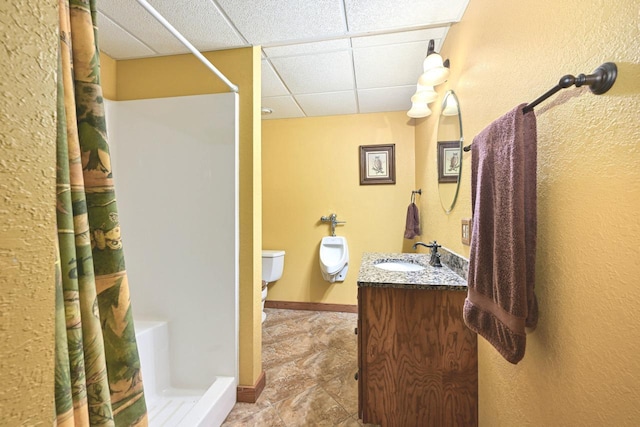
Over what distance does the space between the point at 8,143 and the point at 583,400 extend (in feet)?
3.81

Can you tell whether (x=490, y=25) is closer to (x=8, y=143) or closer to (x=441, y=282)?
(x=441, y=282)

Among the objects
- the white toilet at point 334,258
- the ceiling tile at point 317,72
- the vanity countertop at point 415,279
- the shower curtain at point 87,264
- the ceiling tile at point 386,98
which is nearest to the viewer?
the shower curtain at point 87,264

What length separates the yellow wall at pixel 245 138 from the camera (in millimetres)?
1567

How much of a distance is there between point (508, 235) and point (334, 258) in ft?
7.05

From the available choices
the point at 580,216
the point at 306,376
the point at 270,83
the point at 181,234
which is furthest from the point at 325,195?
the point at 580,216

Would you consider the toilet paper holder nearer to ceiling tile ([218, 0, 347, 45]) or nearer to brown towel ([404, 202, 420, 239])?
brown towel ([404, 202, 420, 239])

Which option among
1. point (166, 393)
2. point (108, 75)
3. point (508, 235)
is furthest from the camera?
point (108, 75)

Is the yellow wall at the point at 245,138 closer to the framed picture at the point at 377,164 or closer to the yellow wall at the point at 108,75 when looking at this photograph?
the yellow wall at the point at 108,75

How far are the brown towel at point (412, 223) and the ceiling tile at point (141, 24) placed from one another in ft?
7.30

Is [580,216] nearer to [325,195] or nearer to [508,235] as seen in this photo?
[508,235]

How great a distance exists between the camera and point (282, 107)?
269 cm

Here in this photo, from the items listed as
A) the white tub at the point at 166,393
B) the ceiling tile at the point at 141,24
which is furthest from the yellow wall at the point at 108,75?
the white tub at the point at 166,393

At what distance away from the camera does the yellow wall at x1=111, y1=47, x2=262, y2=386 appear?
5.14 feet

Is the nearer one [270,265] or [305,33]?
[305,33]
